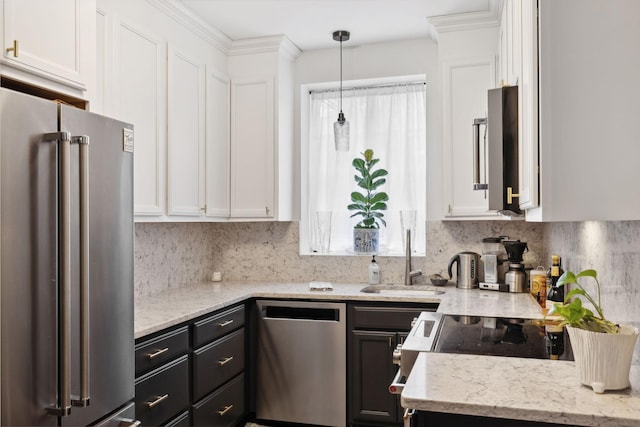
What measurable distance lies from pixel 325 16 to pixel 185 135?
115cm

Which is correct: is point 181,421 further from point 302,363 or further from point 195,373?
point 302,363

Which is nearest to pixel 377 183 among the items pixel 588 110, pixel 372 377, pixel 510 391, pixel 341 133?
pixel 341 133

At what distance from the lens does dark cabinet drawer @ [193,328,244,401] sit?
2.63 meters

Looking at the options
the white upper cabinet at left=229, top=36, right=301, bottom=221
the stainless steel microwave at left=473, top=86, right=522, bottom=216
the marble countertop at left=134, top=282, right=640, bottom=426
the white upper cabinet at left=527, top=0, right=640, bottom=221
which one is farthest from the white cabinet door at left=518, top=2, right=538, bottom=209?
the white upper cabinet at left=229, top=36, right=301, bottom=221

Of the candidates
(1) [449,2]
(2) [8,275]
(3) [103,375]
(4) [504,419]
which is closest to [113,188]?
(2) [8,275]

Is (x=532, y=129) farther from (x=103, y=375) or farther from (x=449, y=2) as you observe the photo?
(x=449, y=2)

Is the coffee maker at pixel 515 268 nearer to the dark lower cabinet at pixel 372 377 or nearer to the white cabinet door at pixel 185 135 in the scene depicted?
the dark lower cabinet at pixel 372 377

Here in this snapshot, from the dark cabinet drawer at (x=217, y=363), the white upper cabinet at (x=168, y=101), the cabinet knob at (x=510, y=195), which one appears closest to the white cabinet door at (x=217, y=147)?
the white upper cabinet at (x=168, y=101)

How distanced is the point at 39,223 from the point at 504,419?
1.40m

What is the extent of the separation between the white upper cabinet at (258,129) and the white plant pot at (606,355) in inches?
99.6

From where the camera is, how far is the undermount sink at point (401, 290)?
3439mm

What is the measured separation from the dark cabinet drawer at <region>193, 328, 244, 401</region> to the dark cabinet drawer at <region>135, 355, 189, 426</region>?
102 millimetres

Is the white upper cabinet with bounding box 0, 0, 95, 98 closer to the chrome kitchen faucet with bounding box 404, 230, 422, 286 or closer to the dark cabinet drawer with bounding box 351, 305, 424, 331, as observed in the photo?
the dark cabinet drawer with bounding box 351, 305, 424, 331

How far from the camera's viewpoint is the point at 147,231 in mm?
3221
